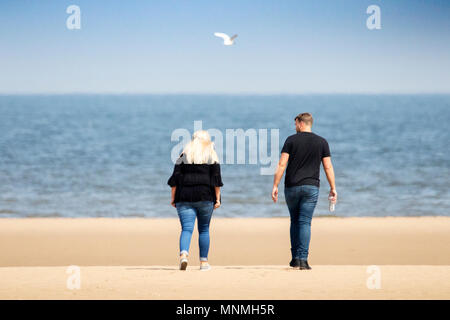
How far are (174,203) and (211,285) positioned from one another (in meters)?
1.08

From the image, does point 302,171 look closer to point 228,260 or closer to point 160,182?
point 228,260

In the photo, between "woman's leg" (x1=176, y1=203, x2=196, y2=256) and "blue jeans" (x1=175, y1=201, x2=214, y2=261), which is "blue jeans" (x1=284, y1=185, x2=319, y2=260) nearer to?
"blue jeans" (x1=175, y1=201, x2=214, y2=261)

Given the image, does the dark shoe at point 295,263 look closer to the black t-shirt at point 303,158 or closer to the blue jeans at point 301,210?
the blue jeans at point 301,210

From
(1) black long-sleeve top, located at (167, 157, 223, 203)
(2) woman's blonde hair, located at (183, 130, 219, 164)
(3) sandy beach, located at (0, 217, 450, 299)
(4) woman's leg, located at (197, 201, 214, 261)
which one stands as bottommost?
(3) sandy beach, located at (0, 217, 450, 299)

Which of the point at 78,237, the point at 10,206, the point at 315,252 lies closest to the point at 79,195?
the point at 10,206

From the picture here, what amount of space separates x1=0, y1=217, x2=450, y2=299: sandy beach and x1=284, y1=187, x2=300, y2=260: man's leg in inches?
11.4

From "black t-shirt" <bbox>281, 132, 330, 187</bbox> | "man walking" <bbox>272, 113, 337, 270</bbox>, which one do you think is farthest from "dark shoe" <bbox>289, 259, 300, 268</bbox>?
"black t-shirt" <bbox>281, 132, 330, 187</bbox>

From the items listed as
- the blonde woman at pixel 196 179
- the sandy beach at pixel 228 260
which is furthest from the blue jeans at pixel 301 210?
the blonde woman at pixel 196 179

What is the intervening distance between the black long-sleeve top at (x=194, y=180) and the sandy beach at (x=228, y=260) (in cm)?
80

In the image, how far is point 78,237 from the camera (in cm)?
1295

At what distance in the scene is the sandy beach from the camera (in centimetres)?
689

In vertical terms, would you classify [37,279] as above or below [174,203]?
below
